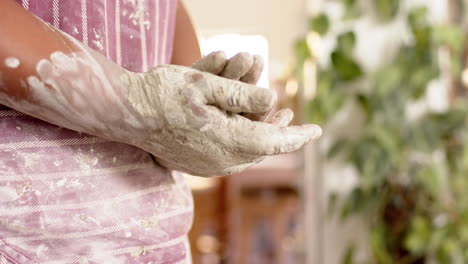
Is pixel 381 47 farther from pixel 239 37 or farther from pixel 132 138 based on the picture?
pixel 132 138

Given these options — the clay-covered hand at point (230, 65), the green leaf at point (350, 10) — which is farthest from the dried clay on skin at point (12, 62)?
the green leaf at point (350, 10)

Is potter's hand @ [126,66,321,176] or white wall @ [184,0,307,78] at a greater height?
potter's hand @ [126,66,321,176]

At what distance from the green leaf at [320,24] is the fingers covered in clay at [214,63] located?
1.93 m

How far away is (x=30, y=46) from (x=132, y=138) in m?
0.11

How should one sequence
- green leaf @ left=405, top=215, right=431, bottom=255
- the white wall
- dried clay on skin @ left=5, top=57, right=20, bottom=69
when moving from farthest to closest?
the white wall, green leaf @ left=405, top=215, right=431, bottom=255, dried clay on skin @ left=5, top=57, right=20, bottom=69

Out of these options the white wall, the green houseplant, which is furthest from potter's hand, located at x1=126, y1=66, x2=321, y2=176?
the white wall

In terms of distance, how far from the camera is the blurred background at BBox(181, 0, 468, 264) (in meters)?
2.33

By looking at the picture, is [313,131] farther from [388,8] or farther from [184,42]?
[388,8]

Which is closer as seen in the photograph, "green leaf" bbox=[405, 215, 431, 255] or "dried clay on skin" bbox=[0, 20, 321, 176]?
"dried clay on skin" bbox=[0, 20, 321, 176]

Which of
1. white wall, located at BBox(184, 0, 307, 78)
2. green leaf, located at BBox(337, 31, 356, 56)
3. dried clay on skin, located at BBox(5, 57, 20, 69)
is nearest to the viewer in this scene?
dried clay on skin, located at BBox(5, 57, 20, 69)

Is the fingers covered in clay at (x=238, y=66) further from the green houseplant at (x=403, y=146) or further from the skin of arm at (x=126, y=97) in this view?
the green houseplant at (x=403, y=146)

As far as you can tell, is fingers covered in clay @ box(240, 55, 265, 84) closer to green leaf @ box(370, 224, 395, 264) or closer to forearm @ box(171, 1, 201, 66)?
forearm @ box(171, 1, 201, 66)

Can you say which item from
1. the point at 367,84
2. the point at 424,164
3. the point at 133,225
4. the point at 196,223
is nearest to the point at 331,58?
the point at 367,84

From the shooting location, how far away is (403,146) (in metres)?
2.37
